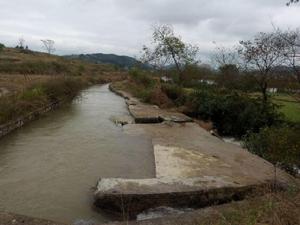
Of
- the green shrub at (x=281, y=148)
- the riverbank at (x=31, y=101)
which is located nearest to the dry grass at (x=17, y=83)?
the riverbank at (x=31, y=101)

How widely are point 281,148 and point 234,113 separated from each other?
21.1 ft

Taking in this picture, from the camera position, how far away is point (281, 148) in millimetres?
8312

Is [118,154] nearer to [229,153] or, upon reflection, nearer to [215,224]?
[229,153]

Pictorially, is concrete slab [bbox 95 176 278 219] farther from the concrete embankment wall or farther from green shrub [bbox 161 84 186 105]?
green shrub [bbox 161 84 186 105]

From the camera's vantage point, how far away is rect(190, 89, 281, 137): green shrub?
13.7 m

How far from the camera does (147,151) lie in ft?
32.1

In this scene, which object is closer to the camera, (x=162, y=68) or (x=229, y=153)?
(x=229, y=153)

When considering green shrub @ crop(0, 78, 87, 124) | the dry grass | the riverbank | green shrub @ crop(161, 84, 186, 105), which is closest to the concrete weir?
the riverbank

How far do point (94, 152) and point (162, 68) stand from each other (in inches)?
884

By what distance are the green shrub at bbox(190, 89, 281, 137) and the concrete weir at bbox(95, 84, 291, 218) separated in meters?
3.65

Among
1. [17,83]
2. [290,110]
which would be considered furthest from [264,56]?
[17,83]

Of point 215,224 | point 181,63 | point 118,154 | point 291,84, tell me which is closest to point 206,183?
point 215,224

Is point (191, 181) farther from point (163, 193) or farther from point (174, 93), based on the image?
point (174, 93)

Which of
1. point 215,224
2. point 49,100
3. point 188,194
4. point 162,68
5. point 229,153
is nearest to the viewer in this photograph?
point 215,224
